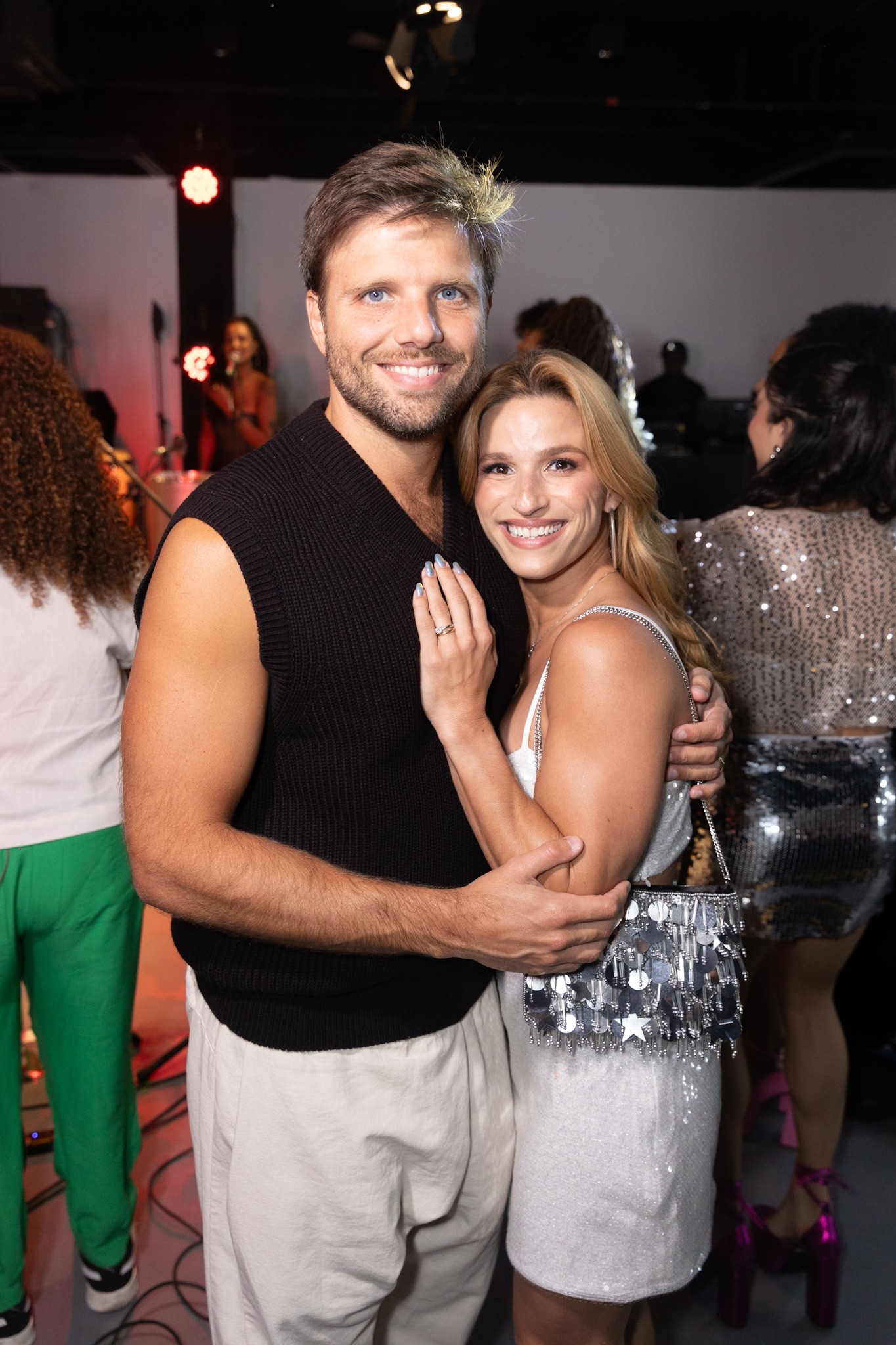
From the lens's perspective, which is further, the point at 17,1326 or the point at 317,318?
the point at 17,1326

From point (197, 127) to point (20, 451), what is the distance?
18.2 ft

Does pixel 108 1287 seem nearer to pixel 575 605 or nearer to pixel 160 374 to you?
pixel 575 605

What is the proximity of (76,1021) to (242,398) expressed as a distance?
4.60 meters

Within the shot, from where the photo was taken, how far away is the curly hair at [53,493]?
197 centimetres

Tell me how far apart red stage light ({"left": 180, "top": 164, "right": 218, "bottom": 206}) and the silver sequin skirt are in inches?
201

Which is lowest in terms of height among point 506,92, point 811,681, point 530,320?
point 811,681

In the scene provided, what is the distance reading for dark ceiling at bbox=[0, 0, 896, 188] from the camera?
254 inches

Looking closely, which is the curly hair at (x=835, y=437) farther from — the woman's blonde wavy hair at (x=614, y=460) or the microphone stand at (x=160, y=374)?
the microphone stand at (x=160, y=374)

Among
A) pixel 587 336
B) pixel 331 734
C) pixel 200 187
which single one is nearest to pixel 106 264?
pixel 200 187

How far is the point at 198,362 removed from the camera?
6.04 metres

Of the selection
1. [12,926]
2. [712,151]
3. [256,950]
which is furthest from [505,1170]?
[712,151]

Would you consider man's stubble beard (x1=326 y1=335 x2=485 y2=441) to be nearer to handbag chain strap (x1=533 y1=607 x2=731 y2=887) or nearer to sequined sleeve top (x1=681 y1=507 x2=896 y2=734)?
handbag chain strap (x1=533 y1=607 x2=731 y2=887)

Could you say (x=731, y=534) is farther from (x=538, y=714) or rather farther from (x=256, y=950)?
(x=256, y=950)

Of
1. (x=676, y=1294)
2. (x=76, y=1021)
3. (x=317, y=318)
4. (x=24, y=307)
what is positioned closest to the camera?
(x=317, y=318)
